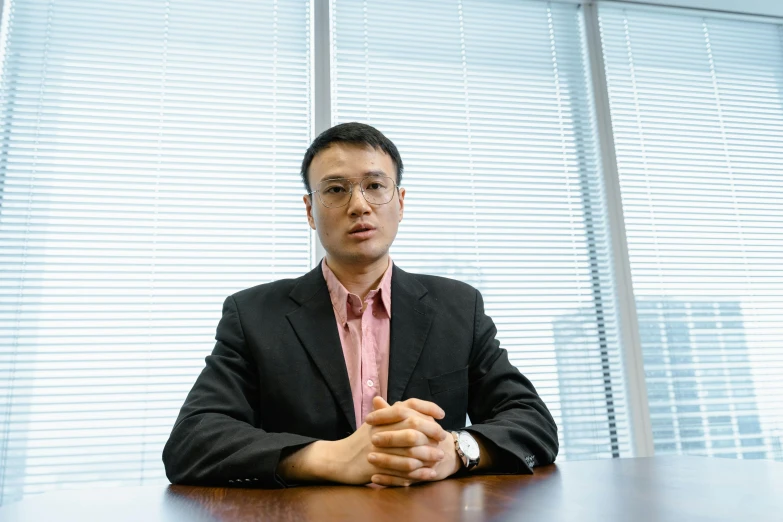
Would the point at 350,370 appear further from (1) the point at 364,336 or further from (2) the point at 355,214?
(2) the point at 355,214

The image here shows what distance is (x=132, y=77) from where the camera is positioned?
2539 millimetres

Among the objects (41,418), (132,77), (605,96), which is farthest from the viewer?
(605,96)

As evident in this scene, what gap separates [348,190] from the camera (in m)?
1.52

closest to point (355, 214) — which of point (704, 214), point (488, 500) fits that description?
point (488, 500)

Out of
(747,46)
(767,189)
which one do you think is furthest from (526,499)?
(747,46)

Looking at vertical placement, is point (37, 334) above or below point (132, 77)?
below

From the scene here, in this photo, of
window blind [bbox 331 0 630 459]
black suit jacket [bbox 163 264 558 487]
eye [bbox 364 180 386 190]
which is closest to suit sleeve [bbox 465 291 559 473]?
black suit jacket [bbox 163 264 558 487]

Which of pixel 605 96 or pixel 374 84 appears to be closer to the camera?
pixel 374 84

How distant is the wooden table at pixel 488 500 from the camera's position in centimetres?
63

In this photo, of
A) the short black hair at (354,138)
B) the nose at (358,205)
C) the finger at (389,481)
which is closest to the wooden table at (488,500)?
the finger at (389,481)

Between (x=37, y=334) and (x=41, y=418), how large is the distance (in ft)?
1.06

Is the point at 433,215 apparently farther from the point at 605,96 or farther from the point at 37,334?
the point at 37,334

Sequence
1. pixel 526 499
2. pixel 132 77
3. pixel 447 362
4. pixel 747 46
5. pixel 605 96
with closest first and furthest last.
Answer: pixel 526 499 < pixel 447 362 < pixel 132 77 < pixel 605 96 < pixel 747 46

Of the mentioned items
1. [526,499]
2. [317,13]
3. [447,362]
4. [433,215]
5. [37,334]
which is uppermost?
[317,13]
